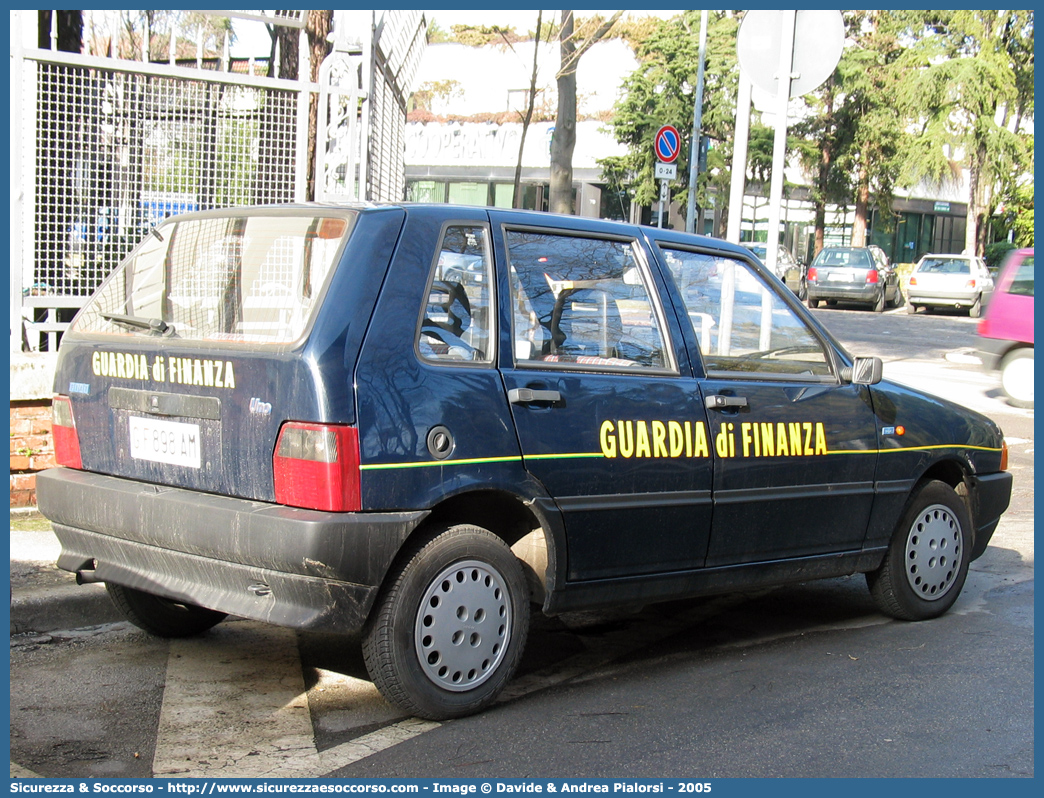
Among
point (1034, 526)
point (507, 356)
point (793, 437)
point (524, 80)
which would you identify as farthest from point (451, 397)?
point (524, 80)

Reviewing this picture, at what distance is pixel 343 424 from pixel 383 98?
7027 millimetres

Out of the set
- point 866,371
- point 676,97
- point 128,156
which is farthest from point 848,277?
point 866,371

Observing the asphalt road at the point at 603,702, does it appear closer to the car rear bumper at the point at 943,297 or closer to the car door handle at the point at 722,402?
the car door handle at the point at 722,402

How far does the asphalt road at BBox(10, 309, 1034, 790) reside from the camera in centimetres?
372

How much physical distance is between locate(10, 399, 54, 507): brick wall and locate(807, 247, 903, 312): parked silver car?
26.2m

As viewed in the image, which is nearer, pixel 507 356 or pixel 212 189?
pixel 507 356

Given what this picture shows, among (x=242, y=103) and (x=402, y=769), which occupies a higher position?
(x=242, y=103)

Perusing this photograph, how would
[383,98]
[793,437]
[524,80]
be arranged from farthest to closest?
[524,80] < [383,98] < [793,437]

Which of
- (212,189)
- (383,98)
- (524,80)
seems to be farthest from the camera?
(524,80)

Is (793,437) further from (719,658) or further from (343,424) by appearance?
(343,424)

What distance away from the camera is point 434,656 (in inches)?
156

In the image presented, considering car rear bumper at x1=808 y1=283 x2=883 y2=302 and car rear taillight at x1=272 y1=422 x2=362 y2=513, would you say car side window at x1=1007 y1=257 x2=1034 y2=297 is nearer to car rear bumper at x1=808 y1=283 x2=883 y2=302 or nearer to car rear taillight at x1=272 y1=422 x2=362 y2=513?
car rear taillight at x1=272 y1=422 x2=362 y2=513

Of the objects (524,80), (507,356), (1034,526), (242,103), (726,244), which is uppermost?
(524,80)

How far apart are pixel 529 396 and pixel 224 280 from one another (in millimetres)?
1145
